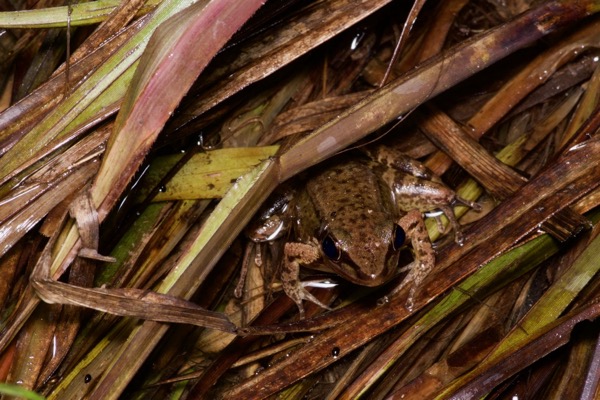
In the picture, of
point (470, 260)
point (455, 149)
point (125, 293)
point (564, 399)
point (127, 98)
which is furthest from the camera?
point (455, 149)

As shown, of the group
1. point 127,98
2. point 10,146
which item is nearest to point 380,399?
point 127,98

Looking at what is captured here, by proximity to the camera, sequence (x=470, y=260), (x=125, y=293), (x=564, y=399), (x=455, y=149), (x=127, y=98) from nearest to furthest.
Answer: (x=127, y=98)
(x=125, y=293)
(x=564, y=399)
(x=470, y=260)
(x=455, y=149)

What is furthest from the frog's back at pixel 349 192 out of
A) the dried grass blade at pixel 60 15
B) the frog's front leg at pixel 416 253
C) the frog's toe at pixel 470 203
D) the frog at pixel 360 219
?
the dried grass blade at pixel 60 15

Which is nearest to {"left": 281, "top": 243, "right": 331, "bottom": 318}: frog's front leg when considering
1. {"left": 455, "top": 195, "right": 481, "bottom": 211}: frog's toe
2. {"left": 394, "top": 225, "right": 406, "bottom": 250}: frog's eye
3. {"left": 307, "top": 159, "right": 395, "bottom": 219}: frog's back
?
{"left": 307, "top": 159, "right": 395, "bottom": 219}: frog's back

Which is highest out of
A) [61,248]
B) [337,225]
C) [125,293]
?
[61,248]

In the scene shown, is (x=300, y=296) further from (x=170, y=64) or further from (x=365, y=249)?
(x=170, y=64)

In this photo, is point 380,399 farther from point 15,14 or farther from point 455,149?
point 15,14

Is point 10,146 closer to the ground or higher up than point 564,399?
higher up
